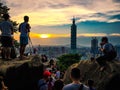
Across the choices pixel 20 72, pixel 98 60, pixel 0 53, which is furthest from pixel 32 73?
pixel 98 60

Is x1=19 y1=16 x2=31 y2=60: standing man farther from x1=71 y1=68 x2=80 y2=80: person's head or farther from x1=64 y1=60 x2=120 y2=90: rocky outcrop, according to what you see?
x1=71 y1=68 x2=80 y2=80: person's head

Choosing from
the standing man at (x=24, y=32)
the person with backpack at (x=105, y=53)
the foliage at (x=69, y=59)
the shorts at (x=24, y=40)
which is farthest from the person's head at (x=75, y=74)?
the foliage at (x=69, y=59)

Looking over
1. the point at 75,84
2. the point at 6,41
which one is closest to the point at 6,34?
the point at 6,41

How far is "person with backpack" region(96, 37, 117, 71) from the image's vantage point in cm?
1856

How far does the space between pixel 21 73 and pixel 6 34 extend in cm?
221

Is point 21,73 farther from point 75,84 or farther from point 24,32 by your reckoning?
point 75,84

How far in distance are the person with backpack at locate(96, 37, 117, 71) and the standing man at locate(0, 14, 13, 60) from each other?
4676 mm

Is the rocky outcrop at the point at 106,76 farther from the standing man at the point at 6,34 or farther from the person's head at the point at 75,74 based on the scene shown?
the person's head at the point at 75,74

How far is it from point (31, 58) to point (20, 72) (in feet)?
3.64

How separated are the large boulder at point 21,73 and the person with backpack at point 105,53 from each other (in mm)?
3273

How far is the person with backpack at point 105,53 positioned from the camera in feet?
60.9

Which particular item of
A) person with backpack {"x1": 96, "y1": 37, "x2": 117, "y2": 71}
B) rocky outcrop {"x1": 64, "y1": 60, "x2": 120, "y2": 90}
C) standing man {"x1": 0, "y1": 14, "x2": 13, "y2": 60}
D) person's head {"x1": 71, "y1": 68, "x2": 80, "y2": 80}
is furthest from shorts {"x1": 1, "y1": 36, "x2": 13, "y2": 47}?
person's head {"x1": 71, "y1": 68, "x2": 80, "y2": 80}

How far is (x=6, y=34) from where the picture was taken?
1941 centimetres

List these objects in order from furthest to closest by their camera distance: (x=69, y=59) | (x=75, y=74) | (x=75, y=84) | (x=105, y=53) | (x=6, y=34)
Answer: (x=69, y=59), (x=6, y=34), (x=105, y=53), (x=75, y=74), (x=75, y=84)
